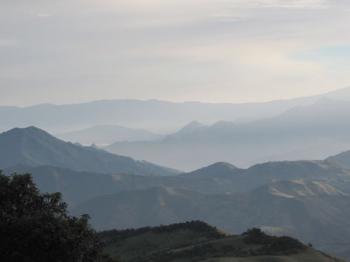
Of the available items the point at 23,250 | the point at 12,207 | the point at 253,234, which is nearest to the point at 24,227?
the point at 23,250

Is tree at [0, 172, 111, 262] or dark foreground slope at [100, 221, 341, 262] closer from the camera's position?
tree at [0, 172, 111, 262]

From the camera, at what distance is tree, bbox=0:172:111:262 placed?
3612 centimetres

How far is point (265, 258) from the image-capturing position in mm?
57812

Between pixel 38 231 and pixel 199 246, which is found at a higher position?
pixel 38 231

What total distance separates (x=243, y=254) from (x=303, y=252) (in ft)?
17.3

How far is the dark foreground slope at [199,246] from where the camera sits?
61.3 m

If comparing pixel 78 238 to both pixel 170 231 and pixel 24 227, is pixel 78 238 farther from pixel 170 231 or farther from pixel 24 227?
pixel 170 231

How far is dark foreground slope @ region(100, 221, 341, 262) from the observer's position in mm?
61344

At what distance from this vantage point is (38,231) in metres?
35.8

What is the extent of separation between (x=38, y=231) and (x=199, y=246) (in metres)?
37.3

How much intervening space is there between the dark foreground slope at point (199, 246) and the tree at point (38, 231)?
20355 mm

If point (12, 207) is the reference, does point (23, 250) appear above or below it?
below

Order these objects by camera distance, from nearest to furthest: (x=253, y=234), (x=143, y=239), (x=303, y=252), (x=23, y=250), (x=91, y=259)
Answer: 1. (x=23, y=250)
2. (x=91, y=259)
3. (x=303, y=252)
4. (x=253, y=234)
5. (x=143, y=239)

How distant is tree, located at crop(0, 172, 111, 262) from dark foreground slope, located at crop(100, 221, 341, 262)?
20.4 m
